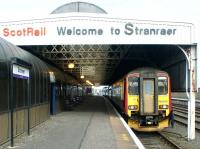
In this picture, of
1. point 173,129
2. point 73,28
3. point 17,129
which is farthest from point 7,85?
point 173,129

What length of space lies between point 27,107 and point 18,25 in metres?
9.00

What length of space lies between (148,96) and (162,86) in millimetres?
831

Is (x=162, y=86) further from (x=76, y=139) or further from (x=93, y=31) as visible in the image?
(x=76, y=139)

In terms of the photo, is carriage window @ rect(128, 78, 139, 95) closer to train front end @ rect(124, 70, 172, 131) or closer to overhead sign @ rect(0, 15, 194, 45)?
train front end @ rect(124, 70, 172, 131)

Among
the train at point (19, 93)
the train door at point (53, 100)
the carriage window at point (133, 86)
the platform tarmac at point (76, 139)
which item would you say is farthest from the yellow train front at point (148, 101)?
the train door at point (53, 100)

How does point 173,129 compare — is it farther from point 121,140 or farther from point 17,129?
point 17,129

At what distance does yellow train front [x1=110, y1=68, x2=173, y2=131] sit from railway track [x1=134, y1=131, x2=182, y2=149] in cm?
47

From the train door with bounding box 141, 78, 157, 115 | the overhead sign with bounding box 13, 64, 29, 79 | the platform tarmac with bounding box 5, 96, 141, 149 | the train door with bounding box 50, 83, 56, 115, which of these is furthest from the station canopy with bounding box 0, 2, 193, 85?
the overhead sign with bounding box 13, 64, 29, 79

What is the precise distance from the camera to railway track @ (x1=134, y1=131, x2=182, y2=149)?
58.1 feet

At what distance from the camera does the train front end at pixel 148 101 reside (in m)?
21.0

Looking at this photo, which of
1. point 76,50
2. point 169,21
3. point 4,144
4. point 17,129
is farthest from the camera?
point 76,50

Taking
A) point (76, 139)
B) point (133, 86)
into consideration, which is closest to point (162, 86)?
point (133, 86)

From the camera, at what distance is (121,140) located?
14945 mm

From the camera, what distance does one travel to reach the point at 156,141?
19.8m
